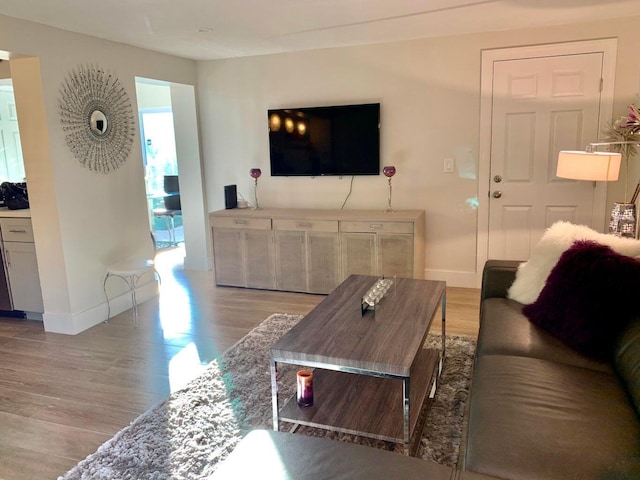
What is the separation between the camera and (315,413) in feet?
7.17

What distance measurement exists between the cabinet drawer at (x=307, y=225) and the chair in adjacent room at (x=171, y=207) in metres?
2.56

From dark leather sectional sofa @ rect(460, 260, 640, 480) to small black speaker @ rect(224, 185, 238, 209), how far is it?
10.9 ft

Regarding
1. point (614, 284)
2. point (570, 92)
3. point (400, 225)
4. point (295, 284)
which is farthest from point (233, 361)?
point (570, 92)

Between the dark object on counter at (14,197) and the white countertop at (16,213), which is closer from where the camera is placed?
the white countertop at (16,213)

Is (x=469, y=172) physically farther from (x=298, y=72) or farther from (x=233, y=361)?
(x=233, y=361)

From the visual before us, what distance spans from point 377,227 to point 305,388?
7.58ft

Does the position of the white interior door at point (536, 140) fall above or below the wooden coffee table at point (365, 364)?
above

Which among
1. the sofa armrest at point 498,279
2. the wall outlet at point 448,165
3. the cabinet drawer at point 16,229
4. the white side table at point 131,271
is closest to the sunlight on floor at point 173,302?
the white side table at point 131,271

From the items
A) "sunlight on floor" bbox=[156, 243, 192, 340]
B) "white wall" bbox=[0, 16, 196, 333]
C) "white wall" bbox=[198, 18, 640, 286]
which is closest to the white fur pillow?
"white wall" bbox=[198, 18, 640, 286]

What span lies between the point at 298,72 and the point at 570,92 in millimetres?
2510

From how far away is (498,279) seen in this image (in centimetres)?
296

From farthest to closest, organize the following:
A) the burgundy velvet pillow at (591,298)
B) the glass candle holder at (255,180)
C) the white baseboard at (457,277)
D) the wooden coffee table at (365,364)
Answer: the glass candle holder at (255,180)
the white baseboard at (457,277)
the burgundy velvet pillow at (591,298)
the wooden coffee table at (365,364)

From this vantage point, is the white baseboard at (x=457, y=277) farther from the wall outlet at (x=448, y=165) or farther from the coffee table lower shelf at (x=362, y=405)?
the coffee table lower shelf at (x=362, y=405)

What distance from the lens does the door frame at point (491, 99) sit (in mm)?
3928
